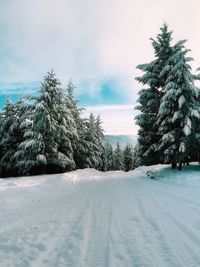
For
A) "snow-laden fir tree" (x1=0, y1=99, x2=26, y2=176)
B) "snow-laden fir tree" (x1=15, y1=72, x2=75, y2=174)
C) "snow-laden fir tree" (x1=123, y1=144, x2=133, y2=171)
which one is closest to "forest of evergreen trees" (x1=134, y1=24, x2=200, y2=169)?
"snow-laden fir tree" (x1=15, y1=72, x2=75, y2=174)

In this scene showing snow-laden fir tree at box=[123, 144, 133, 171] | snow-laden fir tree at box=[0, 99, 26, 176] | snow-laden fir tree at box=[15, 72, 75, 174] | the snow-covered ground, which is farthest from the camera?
snow-laden fir tree at box=[123, 144, 133, 171]

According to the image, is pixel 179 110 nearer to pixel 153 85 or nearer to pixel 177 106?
pixel 177 106

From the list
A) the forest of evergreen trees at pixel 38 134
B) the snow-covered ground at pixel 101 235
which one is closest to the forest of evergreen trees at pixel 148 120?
the forest of evergreen trees at pixel 38 134

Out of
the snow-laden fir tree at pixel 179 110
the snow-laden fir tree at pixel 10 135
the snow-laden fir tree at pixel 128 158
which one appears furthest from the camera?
the snow-laden fir tree at pixel 128 158

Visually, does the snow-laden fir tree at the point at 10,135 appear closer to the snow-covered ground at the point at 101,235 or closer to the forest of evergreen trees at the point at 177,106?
the forest of evergreen trees at the point at 177,106

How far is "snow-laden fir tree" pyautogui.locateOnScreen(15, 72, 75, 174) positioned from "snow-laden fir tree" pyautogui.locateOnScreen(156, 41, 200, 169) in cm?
963

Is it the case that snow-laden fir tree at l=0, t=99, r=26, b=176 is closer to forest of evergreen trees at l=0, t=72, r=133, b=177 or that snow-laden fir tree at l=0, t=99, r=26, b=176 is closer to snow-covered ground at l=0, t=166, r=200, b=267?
forest of evergreen trees at l=0, t=72, r=133, b=177

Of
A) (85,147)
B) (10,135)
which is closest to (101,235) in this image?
(10,135)

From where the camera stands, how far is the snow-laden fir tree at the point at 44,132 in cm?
2399

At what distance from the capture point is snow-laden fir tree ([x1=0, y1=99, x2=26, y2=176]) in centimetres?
2817

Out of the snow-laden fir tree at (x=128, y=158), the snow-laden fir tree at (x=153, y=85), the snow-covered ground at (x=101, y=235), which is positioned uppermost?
the snow-laden fir tree at (x=153, y=85)

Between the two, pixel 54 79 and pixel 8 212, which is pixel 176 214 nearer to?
pixel 8 212

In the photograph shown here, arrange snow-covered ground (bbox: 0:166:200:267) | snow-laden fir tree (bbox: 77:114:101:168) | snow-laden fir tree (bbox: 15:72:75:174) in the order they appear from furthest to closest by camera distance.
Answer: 1. snow-laden fir tree (bbox: 77:114:101:168)
2. snow-laden fir tree (bbox: 15:72:75:174)
3. snow-covered ground (bbox: 0:166:200:267)

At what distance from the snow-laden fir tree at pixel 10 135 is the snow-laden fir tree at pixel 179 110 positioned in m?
14.0
